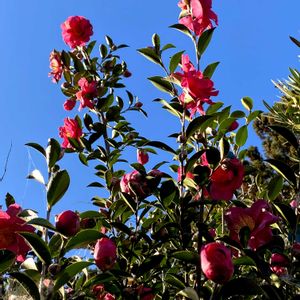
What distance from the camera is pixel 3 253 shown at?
37.1 inches

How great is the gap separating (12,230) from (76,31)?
164 centimetres

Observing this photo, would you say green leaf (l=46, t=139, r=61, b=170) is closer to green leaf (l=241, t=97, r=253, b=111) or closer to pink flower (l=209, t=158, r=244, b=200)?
pink flower (l=209, t=158, r=244, b=200)

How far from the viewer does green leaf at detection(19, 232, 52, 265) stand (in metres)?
0.92

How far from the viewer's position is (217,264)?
0.89m

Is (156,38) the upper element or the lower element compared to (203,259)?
upper

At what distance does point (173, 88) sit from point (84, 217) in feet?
1.61

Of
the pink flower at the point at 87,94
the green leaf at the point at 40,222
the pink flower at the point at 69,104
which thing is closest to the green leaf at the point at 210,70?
the green leaf at the point at 40,222

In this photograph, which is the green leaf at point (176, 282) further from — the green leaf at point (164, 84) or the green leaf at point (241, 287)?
the green leaf at point (164, 84)

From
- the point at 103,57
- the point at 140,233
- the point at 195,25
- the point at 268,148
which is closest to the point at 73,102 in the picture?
the point at 103,57

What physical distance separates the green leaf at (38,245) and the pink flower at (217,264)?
1.01 ft

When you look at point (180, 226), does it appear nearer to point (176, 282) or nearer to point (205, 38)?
point (176, 282)

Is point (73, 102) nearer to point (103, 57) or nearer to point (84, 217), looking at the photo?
point (103, 57)

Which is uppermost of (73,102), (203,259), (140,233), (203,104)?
(73,102)

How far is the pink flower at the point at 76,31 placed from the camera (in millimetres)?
2424
